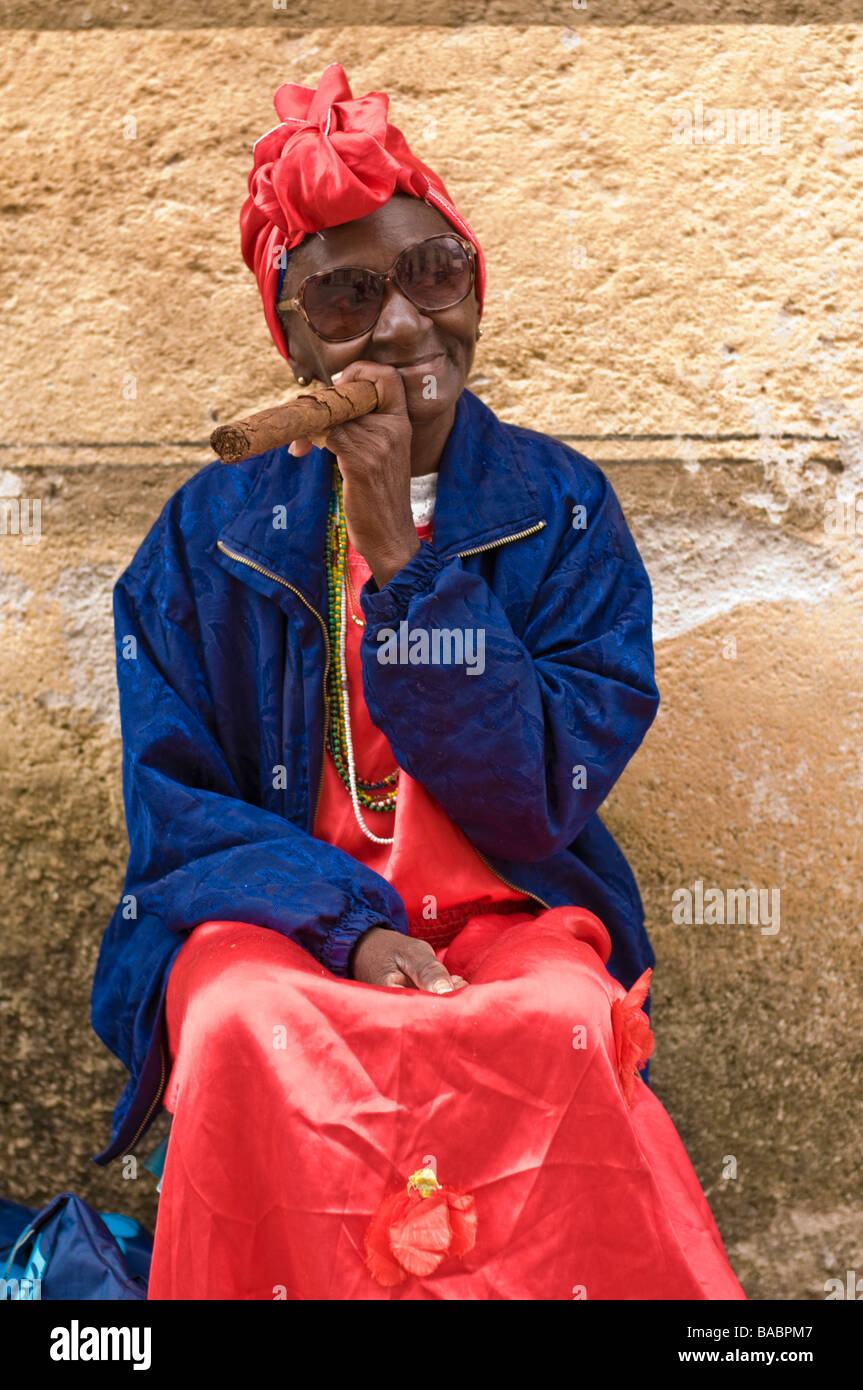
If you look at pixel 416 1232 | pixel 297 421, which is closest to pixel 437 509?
pixel 297 421

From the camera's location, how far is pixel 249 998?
6.48 feet

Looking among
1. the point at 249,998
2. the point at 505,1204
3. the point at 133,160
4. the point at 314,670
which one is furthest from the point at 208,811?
the point at 133,160

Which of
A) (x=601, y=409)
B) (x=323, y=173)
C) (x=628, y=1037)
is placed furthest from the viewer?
(x=601, y=409)

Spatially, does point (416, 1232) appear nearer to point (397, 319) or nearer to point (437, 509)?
point (437, 509)

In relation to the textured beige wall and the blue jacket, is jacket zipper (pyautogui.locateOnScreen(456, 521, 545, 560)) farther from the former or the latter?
the textured beige wall

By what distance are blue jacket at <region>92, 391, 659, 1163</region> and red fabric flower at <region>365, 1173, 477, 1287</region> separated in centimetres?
34

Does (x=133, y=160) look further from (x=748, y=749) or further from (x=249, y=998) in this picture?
(x=249, y=998)

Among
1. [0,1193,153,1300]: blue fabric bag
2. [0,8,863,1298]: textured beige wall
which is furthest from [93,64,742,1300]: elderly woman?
[0,8,863,1298]: textured beige wall

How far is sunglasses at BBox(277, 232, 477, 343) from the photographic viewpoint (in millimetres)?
2270

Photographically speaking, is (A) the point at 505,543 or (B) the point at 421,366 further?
(A) the point at 505,543

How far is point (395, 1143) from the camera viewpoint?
1946 millimetres

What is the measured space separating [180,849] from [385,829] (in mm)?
313

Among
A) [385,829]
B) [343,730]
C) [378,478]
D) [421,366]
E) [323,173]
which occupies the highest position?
[323,173]

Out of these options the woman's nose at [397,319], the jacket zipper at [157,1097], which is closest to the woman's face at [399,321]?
the woman's nose at [397,319]
